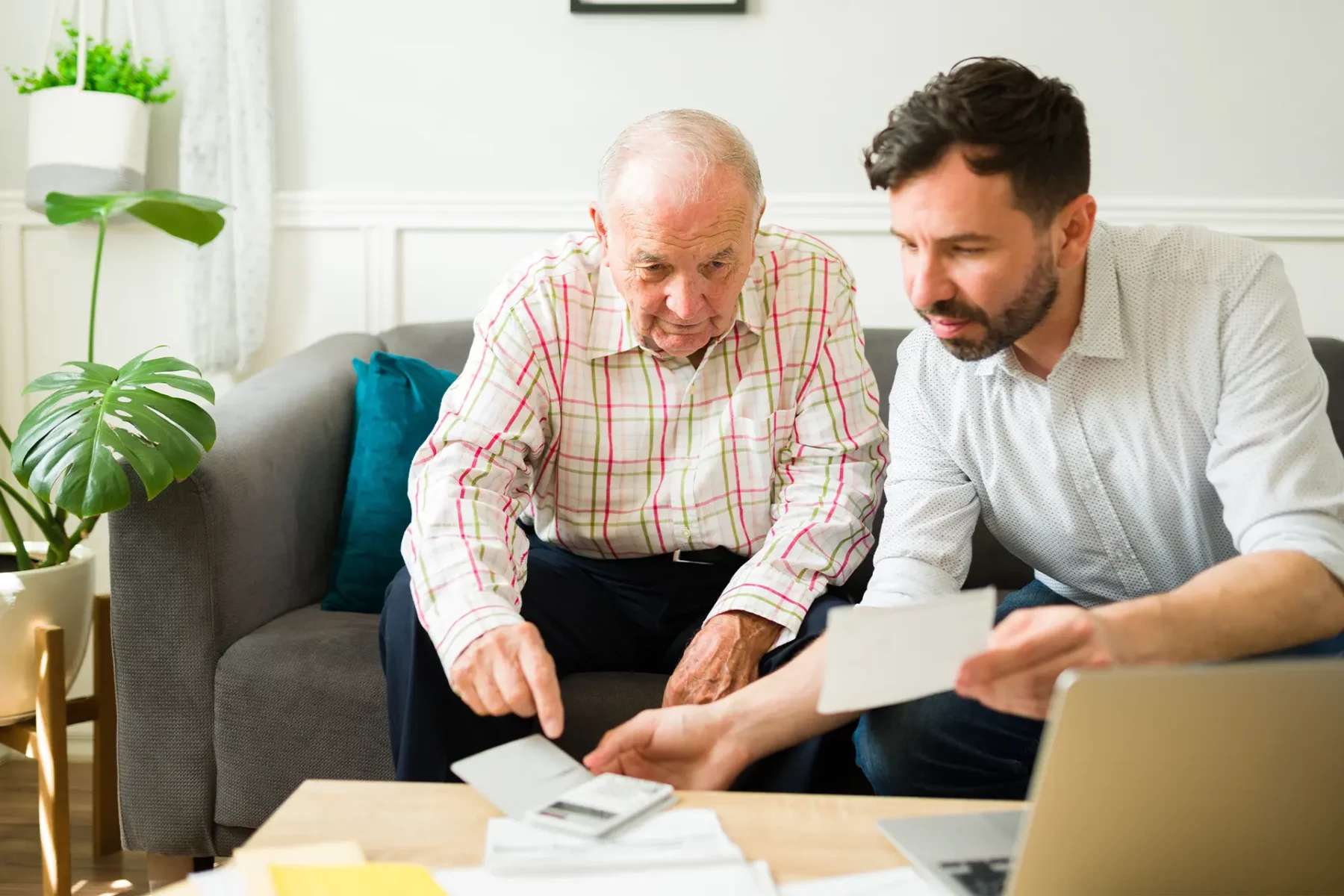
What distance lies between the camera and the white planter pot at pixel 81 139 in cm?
223

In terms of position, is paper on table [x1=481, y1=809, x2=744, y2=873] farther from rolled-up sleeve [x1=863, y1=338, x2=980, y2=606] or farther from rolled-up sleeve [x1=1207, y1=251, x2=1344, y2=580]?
rolled-up sleeve [x1=1207, y1=251, x2=1344, y2=580]

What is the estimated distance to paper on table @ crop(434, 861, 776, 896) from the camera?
0.87 m

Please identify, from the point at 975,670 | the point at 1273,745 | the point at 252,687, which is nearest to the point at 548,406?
the point at 252,687

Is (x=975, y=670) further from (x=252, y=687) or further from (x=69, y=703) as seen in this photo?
(x=69, y=703)

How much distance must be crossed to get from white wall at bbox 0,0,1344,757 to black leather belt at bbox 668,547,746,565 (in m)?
0.87

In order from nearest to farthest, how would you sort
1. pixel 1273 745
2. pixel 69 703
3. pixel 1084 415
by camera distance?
1. pixel 1273 745
2. pixel 1084 415
3. pixel 69 703

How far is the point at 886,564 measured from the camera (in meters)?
1.41

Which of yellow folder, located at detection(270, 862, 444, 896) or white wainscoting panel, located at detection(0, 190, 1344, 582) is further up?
white wainscoting panel, located at detection(0, 190, 1344, 582)

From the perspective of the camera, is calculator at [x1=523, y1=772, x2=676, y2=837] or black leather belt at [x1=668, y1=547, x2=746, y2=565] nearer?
calculator at [x1=523, y1=772, x2=676, y2=837]

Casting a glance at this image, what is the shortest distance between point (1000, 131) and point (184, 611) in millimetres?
1186

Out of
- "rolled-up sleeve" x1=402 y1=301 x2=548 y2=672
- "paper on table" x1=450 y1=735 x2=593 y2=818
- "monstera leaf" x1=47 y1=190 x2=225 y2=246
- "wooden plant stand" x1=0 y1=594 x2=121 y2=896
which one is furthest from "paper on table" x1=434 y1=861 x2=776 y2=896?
"monstera leaf" x1=47 y1=190 x2=225 y2=246

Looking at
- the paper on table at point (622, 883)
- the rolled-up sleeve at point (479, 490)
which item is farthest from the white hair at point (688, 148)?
the paper on table at point (622, 883)

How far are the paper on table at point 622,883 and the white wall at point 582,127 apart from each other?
1.62 meters

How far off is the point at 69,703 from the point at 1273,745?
1733 millimetres
